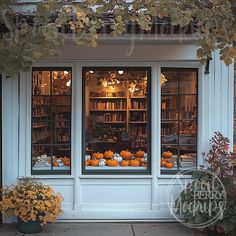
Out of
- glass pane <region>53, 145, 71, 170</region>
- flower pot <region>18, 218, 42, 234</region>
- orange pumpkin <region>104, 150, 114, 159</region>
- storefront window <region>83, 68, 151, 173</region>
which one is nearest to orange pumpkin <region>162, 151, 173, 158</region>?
storefront window <region>83, 68, 151, 173</region>

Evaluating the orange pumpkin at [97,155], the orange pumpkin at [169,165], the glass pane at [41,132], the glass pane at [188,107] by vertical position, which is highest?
the glass pane at [188,107]

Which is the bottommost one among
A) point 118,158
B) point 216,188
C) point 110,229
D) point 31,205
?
point 110,229

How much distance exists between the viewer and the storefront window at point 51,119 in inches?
313

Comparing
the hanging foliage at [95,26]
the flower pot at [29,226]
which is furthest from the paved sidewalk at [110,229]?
the hanging foliage at [95,26]

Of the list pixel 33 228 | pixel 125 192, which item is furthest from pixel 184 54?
pixel 33 228

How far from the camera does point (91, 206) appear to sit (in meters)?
7.83

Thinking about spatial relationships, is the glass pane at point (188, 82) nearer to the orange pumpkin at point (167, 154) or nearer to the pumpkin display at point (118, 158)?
the orange pumpkin at point (167, 154)

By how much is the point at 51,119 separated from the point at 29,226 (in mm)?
1892

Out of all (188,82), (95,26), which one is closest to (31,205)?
(188,82)

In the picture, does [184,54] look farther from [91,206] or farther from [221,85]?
[91,206]

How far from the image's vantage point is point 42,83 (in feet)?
26.2

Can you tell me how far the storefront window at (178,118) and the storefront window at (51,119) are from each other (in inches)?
66.3

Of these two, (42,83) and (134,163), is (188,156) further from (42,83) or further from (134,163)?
(42,83)

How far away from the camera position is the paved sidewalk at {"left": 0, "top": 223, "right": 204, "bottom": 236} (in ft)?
23.7
